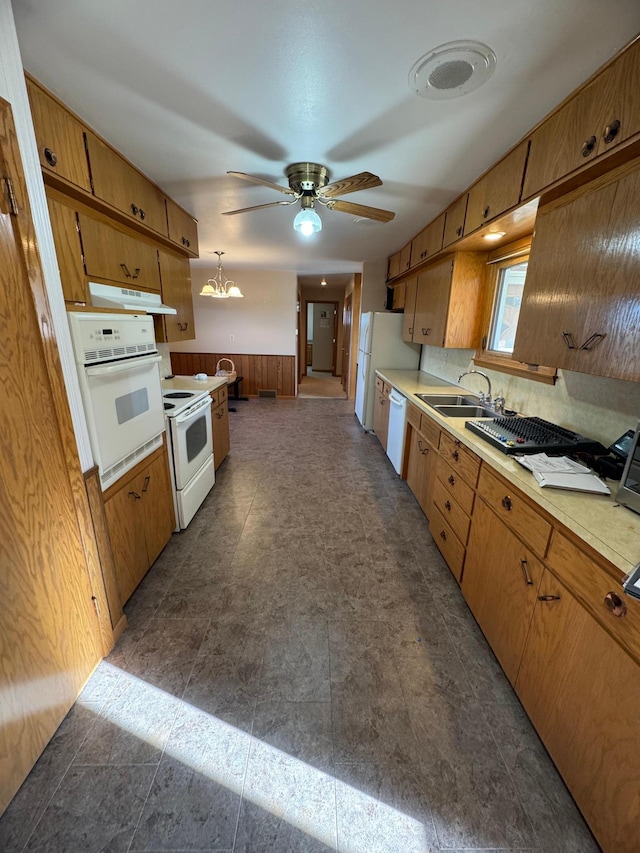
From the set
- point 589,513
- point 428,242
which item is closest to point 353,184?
point 428,242

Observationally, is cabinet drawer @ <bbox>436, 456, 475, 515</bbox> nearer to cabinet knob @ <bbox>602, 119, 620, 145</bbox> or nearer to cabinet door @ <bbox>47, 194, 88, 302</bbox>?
cabinet knob @ <bbox>602, 119, 620, 145</bbox>

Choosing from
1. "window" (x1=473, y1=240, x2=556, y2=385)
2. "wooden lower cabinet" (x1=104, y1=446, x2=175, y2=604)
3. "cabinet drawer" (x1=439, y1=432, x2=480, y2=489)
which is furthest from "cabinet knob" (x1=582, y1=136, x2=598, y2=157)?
"wooden lower cabinet" (x1=104, y1=446, x2=175, y2=604)

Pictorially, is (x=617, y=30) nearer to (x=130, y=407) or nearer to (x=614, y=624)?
(x=614, y=624)

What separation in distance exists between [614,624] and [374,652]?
102 cm

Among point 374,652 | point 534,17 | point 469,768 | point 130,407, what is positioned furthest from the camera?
point 130,407

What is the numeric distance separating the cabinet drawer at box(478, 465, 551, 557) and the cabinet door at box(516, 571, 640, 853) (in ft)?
0.42

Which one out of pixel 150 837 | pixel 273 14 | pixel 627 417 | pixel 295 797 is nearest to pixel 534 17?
pixel 273 14

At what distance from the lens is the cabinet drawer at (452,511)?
182 cm

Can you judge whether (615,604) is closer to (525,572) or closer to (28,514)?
(525,572)

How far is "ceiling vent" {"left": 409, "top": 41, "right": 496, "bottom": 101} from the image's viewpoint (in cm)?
112

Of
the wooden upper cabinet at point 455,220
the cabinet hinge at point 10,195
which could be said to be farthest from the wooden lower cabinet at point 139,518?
the wooden upper cabinet at point 455,220

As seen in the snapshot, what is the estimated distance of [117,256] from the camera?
6.62ft

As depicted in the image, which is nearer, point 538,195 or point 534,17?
point 534,17

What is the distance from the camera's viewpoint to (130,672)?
1451mm
